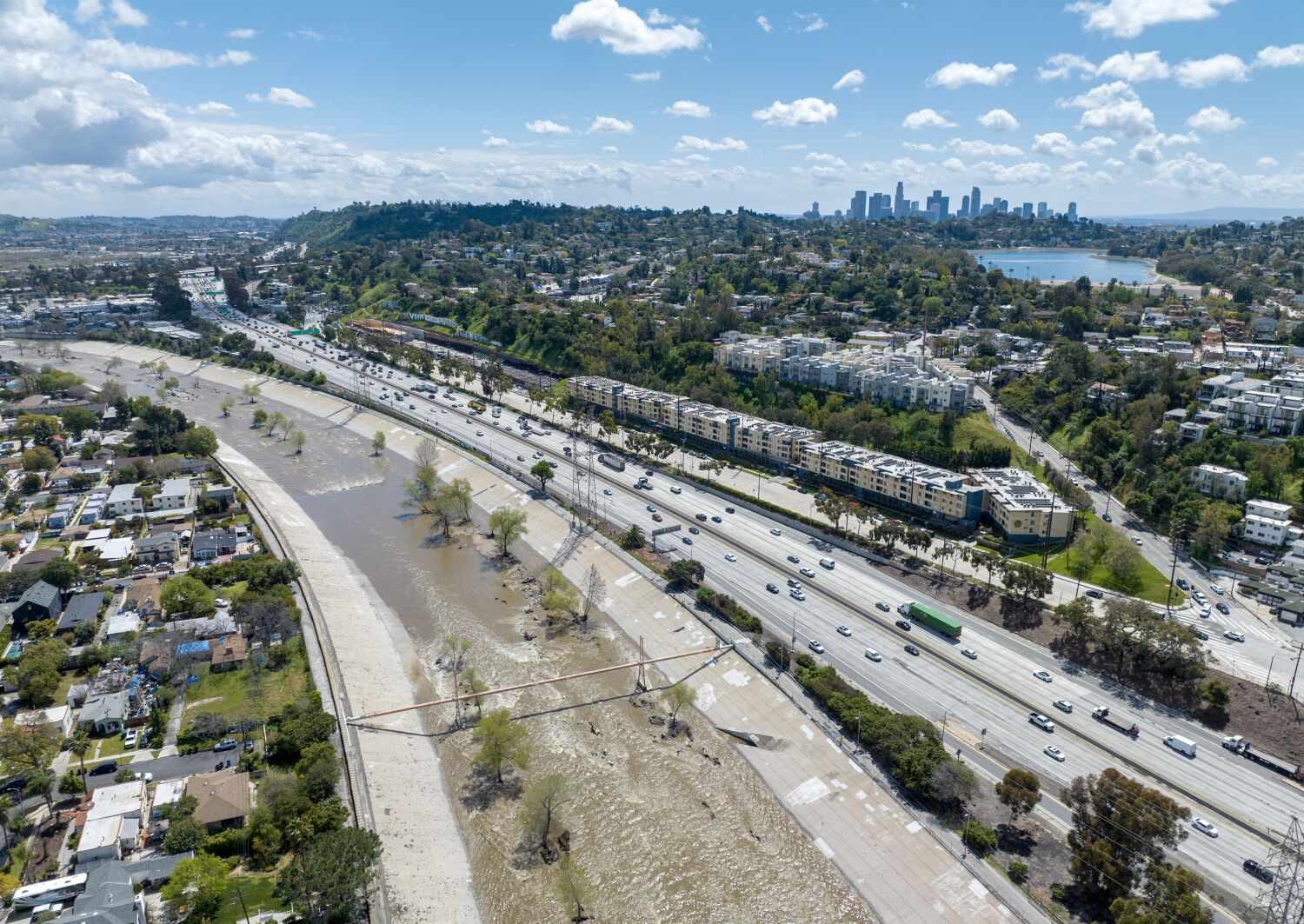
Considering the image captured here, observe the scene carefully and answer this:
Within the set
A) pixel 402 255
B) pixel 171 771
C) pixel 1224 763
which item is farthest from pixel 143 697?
pixel 402 255

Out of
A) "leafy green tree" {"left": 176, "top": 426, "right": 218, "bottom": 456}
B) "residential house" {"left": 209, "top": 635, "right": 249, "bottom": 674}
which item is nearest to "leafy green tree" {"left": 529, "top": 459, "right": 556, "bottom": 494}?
"residential house" {"left": 209, "top": 635, "right": 249, "bottom": 674}

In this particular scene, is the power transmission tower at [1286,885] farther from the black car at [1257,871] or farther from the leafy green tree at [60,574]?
the leafy green tree at [60,574]

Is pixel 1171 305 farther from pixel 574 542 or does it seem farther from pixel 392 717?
pixel 392 717

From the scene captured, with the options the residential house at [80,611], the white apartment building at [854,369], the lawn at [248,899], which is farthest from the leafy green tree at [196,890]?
the white apartment building at [854,369]

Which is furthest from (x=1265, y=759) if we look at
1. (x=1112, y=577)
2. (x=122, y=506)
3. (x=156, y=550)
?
(x=122, y=506)

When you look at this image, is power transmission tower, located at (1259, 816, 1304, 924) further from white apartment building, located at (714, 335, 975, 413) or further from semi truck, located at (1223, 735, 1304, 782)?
white apartment building, located at (714, 335, 975, 413)

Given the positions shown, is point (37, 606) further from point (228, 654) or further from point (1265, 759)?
point (1265, 759)
